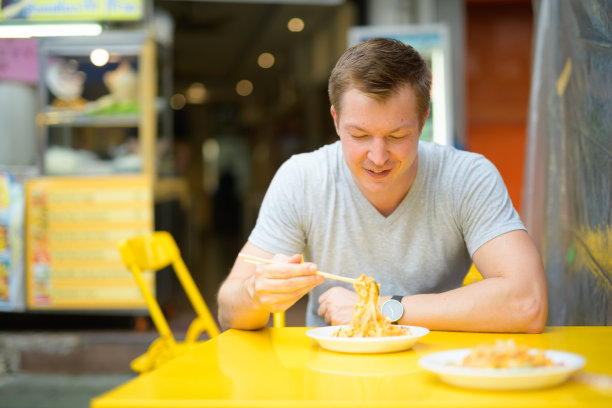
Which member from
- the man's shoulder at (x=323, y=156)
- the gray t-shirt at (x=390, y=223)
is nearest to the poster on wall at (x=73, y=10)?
the man's shoulder at (x=323, y=156)

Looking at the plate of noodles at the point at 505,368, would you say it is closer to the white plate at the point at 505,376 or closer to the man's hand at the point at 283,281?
the white plate at the point at 505,376

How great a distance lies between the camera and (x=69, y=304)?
4.88 metres

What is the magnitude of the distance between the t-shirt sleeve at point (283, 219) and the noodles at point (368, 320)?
48 centimetres

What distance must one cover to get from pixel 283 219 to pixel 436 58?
356 cm

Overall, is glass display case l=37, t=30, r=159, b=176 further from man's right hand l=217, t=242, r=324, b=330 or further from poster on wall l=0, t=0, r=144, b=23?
man's right hand l=217, t=242, r=324, b=330

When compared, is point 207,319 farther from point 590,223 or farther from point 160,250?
point 590,223

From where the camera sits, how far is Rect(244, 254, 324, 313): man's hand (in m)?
1.44

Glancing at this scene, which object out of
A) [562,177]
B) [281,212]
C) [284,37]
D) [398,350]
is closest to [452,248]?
[281,212]

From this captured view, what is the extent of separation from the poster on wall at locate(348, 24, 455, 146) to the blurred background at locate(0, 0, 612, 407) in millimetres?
12

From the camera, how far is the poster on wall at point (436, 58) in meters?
5.11

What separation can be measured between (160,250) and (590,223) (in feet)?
5.98

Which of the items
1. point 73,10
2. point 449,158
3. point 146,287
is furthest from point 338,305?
point 73,10

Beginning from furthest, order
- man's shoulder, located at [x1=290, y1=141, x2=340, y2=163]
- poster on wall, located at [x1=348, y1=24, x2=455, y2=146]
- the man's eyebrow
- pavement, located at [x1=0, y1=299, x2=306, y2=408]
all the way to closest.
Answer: poster on wall, located at [x1=348, y1=24, x2=455, y2=146] → pavement, located at [x1=0, y1=299, x2=306, y2=408] → man's shoulder, located at [x1=290, y1=141, x2=340, y2=163] → the man's eyebrow

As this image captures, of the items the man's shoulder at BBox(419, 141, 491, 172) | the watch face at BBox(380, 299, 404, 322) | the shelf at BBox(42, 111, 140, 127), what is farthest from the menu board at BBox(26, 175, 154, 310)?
the watch face at BBox(380, 299, 404, 322)
